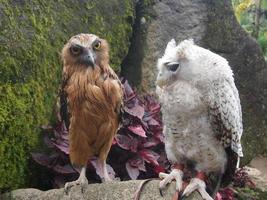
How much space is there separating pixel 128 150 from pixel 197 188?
1575mm

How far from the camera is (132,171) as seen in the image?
5059mm

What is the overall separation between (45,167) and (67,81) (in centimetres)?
109

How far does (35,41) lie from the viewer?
528 centimetres

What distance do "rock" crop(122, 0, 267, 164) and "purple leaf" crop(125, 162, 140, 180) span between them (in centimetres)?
165

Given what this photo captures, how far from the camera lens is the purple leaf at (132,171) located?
5.01 m

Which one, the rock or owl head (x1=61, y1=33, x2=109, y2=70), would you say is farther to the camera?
the rock

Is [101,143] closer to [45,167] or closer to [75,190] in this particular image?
[75,190]

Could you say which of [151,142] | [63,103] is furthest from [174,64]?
[151,142]

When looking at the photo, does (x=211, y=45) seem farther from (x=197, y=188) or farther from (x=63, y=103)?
(x=197, y=188)

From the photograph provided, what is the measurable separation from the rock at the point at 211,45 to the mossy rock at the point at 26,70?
3.38 feet

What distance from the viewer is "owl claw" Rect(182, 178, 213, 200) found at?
3.66m

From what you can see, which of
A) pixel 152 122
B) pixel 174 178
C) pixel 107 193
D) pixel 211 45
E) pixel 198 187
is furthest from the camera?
pixel 211 45

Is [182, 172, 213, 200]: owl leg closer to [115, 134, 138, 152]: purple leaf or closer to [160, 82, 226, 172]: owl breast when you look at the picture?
[160, 82, 226, 172]: owl breast

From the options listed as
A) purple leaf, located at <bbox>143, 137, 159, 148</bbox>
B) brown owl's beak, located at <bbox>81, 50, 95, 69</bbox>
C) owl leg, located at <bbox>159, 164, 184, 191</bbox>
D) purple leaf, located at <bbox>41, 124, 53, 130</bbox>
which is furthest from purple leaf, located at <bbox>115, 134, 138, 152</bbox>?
owl leg, located at <bbox>159, 164, 184, 191</bbox>
